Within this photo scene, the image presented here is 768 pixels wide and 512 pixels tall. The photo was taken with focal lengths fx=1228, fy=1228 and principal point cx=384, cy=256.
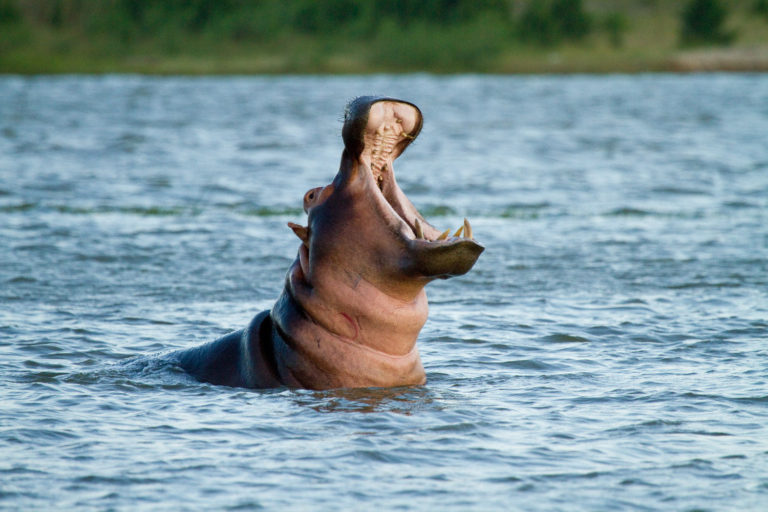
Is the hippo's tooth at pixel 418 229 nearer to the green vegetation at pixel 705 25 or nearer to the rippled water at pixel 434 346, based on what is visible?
the rippled water at pixel 434 346


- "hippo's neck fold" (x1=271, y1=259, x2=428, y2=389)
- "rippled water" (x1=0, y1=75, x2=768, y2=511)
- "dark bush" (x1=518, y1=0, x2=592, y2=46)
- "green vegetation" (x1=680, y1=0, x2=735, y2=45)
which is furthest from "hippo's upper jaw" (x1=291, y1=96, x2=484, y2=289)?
"green vegetation" (x1=680, y1=0, x2=735, y2=45)

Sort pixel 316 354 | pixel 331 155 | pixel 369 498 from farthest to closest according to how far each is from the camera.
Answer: pixel 331 155 < pixel 316 354 < pixel 369 498

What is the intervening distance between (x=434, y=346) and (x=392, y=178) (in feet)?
7.23

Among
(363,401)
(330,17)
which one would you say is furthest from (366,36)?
(363,401)

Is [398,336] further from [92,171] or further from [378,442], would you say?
[92,171]

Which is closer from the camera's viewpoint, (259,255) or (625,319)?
(625,319)

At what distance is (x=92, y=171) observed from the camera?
64.6 ft

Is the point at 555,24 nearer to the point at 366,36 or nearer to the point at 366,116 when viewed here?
the point at 366,36

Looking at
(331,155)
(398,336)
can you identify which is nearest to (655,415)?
(398,336)

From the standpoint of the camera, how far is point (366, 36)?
275 feet

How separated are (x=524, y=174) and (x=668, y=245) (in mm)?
7599

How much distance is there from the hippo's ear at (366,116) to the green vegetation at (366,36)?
67489 mm

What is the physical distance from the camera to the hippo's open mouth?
5301mm

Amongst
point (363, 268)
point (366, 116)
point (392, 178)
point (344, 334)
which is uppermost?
point (366, 116)
